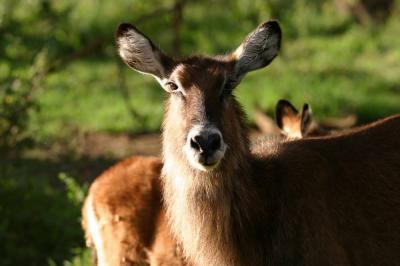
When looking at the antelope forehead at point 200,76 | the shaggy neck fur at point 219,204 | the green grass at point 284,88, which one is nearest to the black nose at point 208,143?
the shaggy neck fur at point 219,204

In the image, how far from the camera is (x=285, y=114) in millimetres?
8094

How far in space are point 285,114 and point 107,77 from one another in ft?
24.4

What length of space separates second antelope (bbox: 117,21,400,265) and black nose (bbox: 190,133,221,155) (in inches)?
3.2

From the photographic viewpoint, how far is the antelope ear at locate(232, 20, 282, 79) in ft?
20.1

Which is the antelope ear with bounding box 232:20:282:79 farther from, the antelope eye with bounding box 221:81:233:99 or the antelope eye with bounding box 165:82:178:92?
the antelope eye with bounding box 165:82:178:92

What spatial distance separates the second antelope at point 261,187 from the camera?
18.6 ft

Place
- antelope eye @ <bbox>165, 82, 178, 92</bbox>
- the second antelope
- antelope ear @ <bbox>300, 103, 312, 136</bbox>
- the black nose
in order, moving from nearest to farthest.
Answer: the black nose, the second antelope, antelope eye @ <bbox>165, 82, 178, 92</bbox>, antelope ear @ <bbox>300, 103, 312, 136</bbox>

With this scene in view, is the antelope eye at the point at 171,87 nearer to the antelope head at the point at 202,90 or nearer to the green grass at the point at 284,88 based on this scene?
the antelope head at the point at 202,90

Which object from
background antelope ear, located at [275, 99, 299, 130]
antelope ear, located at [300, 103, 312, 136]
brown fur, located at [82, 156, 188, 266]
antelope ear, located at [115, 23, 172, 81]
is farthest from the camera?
background antelope ear, located at [275, 99, 299, 130]

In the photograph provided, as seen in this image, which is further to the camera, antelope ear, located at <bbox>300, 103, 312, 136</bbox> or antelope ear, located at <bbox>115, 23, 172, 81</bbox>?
antelope ear, located at <bbox>300, 103, 312, 136</bbox>

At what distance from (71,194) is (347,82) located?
256 inches

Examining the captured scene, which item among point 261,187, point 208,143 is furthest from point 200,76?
point 261,187

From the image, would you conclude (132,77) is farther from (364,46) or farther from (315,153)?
(315,153)

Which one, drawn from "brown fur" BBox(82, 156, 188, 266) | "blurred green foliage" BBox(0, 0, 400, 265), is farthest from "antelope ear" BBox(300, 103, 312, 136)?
"blurred green foliage" BBox(0, 0, 400, 265)
